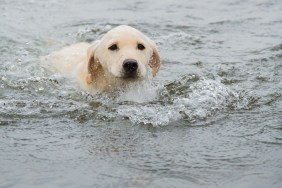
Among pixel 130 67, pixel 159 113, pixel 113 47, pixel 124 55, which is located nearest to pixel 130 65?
pixel 130 67

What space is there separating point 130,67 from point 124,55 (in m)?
0.16

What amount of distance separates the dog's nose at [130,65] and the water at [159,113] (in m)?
0.39

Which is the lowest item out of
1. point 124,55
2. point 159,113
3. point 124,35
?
point 159,113

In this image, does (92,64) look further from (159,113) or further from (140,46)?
(159,113)

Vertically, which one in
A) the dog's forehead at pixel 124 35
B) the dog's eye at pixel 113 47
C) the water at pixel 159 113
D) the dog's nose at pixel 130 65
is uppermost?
the dog's forehead at pixel 124 35

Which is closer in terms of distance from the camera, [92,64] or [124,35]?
[124,35]

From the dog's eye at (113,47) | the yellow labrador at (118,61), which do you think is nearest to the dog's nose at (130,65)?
the yellow labrador at (118,61)

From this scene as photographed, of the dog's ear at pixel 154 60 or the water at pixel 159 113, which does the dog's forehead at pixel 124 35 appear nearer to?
the dog's ear at pixel 154 60

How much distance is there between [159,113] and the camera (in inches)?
230

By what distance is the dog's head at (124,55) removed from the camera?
629 cm

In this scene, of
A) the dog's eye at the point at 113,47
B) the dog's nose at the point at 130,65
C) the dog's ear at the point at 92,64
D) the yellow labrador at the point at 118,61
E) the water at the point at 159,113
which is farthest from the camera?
the dog's ear at the point at 92,64

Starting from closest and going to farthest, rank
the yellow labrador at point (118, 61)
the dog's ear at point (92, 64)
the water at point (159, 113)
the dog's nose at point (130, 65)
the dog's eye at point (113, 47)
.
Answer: the water at point (159, 113) → the dog's nose at point (130, 65) → the yellow labrador at point (118, 61) → the dog's eye at point (113, 47) → the dog's ear at point (92, 64)

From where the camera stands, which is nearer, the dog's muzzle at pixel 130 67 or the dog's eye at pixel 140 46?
the dog's muzzle at pixel 130 67

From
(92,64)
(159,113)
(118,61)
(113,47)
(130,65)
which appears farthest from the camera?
(92,64)
